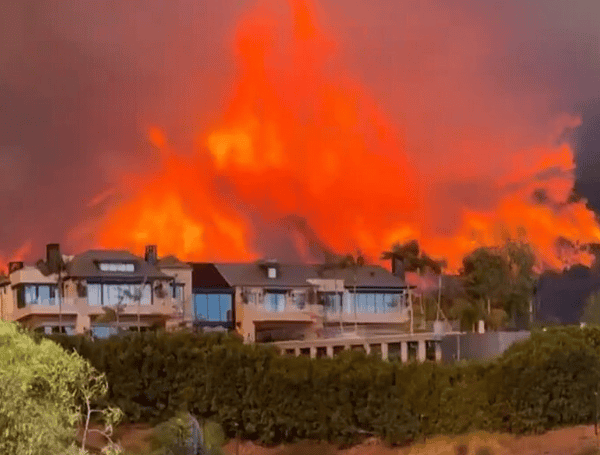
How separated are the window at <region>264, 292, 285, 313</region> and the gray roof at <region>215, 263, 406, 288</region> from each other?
0.59m

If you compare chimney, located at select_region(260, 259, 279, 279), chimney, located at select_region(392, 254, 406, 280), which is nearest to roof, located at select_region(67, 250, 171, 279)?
chimney, located at select_region(260, 259, 279, 279)

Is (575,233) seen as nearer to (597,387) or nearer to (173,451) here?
(597,387)

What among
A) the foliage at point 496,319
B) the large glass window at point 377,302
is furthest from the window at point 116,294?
the foliage at point 496,319

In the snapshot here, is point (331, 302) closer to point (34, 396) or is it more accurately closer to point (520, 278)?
point (520, 278)

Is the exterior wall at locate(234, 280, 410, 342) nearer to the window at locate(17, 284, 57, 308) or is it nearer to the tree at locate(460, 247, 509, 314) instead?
the tree at locate(460, 247, 509, 314)

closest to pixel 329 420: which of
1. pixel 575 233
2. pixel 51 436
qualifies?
pixel 51 436

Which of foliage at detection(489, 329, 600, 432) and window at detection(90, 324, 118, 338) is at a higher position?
window at detection(90, 324, 118, 338)

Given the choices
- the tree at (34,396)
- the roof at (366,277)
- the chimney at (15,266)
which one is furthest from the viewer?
the roof at (366,277)

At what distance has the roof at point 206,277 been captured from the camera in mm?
98688

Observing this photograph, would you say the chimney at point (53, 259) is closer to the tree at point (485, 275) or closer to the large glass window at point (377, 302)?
the large glass window at point (377, 302)

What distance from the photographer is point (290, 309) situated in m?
100

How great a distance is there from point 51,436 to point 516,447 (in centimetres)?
3135

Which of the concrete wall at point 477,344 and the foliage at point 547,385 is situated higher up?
the concrete wall at point 477,344

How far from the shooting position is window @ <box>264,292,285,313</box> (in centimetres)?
9925
